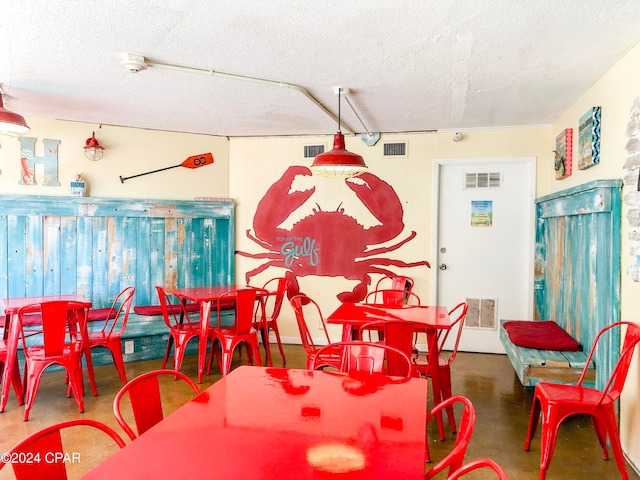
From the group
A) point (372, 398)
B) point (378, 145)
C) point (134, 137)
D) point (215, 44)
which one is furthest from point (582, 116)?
point (134, 137)

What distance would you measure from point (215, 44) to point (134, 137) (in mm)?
2688

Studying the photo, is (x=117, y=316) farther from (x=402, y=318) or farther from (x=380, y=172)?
(x=380, y=172)

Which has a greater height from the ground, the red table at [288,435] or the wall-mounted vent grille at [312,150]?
the wall-mounted vent grille at [312,150]

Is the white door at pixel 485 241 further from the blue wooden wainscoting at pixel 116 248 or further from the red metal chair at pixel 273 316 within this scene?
the blue wooden wainscoting at pixel 116 248

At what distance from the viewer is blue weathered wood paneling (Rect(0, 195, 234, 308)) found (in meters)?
4.68

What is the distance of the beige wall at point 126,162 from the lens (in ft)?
15.6

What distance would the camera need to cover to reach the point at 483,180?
5.10 m

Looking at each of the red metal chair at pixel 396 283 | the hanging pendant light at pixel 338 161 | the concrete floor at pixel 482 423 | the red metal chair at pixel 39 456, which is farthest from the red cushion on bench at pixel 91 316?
the red metal chair at pixel 39 456

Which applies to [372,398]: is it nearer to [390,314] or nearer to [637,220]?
[390,314]

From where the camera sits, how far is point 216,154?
219 inches

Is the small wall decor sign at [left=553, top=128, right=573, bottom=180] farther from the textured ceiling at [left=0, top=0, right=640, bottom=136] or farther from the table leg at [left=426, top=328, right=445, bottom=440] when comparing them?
the table leg at [left=426, top=328, right=445, bottom=440]

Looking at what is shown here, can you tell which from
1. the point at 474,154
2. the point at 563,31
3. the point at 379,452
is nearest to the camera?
the point at 379,452

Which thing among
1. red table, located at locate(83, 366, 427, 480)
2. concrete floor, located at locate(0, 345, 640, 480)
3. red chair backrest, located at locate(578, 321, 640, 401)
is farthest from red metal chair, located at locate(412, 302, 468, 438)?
red table, located at locate(83, 366, 427, 480)

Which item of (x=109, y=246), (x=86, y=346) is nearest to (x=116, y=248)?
(x=109, y=246)
